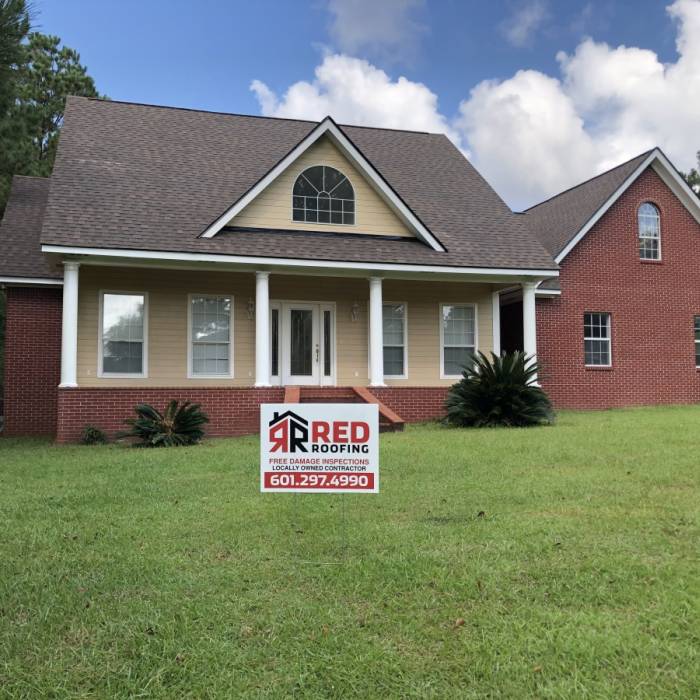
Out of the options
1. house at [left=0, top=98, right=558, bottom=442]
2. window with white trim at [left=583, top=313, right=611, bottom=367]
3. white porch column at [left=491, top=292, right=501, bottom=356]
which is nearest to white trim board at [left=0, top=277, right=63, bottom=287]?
house at [left=0, top=98, right=558, bottom=442]

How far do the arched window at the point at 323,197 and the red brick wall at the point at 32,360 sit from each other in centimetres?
598

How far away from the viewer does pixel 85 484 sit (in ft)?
25.3

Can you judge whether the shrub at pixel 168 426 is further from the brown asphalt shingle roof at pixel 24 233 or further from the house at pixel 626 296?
the house at pixel 626 296

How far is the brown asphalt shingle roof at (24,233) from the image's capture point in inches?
597

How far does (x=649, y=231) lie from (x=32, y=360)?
16.8 metres

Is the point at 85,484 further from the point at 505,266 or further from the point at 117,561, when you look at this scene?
the point at 505,266

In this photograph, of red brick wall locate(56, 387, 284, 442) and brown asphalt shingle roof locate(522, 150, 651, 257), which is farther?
brown asphalt shingle roof locate(522, 150, 651, 257)

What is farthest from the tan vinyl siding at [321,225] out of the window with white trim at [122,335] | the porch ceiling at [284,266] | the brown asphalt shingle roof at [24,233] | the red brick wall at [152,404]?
the brown asphalt shingle roof at [24,233]

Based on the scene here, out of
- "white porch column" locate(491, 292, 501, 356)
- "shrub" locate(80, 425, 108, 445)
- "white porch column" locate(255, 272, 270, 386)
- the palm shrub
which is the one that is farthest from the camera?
"white porch column" locate(491, 292, 501, 356)

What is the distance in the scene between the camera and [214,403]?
44.6ft

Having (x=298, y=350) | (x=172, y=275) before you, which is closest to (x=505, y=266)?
(x=298, y=350)

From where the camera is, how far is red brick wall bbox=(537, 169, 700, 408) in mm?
18422

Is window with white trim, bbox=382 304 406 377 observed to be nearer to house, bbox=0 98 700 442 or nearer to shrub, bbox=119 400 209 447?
house, bbox=0 98 700 442

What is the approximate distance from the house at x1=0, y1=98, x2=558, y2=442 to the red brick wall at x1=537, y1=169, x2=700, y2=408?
278 centimetres
